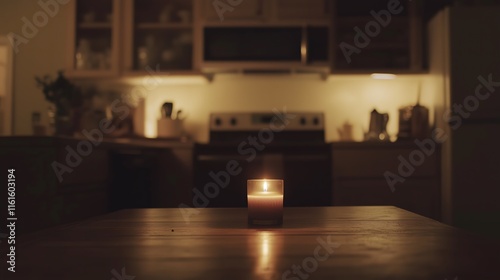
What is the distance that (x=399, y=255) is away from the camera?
0.66 m

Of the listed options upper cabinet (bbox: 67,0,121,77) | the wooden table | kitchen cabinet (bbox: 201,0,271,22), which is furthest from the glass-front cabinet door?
the wooden table

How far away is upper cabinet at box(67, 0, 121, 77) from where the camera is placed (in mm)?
3344

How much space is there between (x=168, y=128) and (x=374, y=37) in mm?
1551

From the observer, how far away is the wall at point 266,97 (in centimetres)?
355

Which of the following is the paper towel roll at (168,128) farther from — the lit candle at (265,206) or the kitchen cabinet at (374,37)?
the lit candle at (265,206)

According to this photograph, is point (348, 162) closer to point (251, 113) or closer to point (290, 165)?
point (290, 165)

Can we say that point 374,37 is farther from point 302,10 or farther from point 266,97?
point 266,97

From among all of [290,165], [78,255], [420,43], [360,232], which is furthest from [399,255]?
[420,43]

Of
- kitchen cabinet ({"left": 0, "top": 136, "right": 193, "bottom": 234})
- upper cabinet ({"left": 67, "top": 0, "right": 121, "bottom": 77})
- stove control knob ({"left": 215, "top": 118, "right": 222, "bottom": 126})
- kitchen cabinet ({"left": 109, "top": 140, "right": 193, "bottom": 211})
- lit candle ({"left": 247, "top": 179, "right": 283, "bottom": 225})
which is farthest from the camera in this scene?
stove control knob ({"left": 215, "top": 118, "right": 222, "bottom": 126})

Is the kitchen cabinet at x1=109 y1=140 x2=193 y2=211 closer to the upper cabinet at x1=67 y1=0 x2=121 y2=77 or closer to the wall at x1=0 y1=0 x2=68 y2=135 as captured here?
the upper cabinet at x1=67 y1=0 x2=121 y2=77

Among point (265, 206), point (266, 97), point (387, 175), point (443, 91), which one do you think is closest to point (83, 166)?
point (265, 206)

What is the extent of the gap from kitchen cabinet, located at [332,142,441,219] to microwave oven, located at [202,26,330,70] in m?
0.63

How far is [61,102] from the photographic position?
3459 millimetres

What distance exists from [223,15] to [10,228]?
77.0 inches
